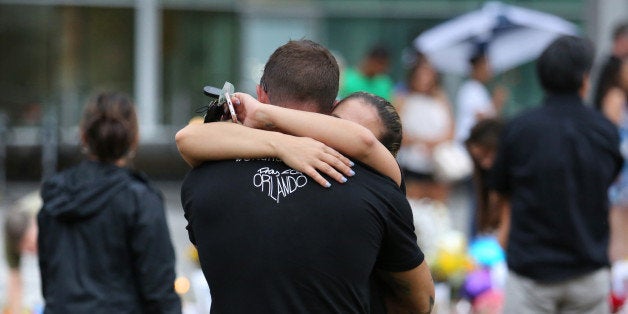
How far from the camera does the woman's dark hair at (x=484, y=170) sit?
661 cm

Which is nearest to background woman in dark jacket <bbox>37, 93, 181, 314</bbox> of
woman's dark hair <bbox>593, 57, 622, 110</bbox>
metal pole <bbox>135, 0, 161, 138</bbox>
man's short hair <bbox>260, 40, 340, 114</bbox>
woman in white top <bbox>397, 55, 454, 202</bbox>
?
man's short hair <bbox>260, 40, 340, 114</bbox>

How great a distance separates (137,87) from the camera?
16172 millimetres

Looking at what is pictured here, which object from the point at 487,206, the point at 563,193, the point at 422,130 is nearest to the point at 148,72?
the point at 422,130

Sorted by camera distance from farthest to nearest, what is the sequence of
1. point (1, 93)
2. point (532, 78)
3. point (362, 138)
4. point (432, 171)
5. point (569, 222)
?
point (532, 78), point (1, 93), point (432, 171), point (569, 222), point (362, 138)

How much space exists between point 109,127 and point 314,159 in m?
1.88

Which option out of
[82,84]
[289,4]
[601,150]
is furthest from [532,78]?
[601,150]

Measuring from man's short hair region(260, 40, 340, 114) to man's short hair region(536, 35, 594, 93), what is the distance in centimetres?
251

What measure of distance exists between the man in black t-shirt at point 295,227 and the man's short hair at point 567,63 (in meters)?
2.51

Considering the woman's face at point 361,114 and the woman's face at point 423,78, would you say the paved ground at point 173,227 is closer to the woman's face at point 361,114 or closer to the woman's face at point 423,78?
the woman's face at point 423,78

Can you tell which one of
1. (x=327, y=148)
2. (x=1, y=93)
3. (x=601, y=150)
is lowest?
(x=1, y=93)

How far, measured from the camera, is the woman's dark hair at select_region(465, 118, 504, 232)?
661cm

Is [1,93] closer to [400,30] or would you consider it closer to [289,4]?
[289,4]

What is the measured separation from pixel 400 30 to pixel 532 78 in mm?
2153

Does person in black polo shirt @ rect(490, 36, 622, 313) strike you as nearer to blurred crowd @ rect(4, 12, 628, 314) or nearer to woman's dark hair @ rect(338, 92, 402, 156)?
blurred crowd @ rect(4, 12, 628, 314)
